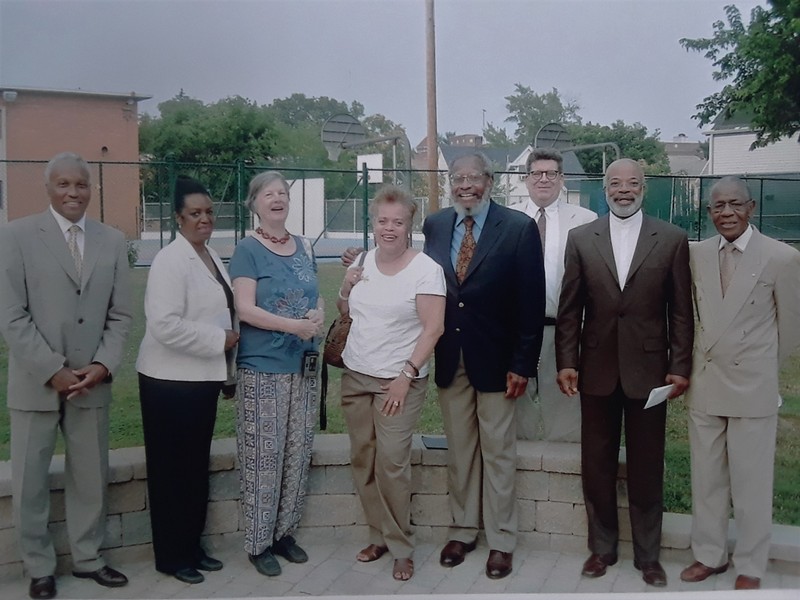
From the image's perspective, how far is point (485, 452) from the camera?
12.1ft

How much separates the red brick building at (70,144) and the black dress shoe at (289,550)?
6697 mm

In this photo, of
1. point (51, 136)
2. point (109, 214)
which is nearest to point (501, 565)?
point (109, 214)

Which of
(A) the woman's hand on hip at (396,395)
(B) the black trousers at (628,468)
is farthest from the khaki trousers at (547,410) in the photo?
(A) the woman's hand on hip at (396,395)

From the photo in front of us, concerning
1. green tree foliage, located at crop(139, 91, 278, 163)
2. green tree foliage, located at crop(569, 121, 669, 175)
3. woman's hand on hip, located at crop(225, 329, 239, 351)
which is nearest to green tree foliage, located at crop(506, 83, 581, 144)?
green tree foliage, located at crop(569, 121, 669, 175)

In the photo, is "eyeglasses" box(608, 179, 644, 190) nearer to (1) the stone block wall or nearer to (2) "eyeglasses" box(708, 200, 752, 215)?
(2) "eyeglasses" box(708, 200, 752, 215)

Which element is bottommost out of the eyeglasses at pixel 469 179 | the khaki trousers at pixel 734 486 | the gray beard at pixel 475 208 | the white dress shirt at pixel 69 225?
the khaki trousers at pixel 734 486

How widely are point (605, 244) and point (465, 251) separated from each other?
62 cm

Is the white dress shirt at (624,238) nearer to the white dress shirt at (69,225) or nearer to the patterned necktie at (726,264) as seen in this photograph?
the patterned necktie at (726,264)

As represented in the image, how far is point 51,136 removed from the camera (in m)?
13.5

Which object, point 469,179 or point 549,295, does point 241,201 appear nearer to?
point 549,295

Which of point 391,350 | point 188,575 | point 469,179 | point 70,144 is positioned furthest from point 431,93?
point 70,144

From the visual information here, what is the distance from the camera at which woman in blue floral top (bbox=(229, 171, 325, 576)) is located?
350cm

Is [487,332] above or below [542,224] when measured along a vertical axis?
below

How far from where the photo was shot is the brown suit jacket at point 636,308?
3412 millimetres
